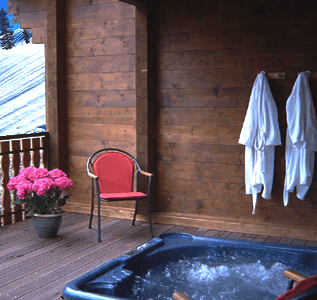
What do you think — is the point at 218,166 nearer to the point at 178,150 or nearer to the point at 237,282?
the point at 178,150

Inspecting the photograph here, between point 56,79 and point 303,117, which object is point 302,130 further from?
point 56,79

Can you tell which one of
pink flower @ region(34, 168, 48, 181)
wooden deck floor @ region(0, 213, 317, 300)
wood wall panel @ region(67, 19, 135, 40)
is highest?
wood wall panel @ region(67, 19, 135, 40)

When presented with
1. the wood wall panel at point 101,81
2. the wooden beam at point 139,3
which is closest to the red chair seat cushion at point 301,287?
the wooden beam at point 139,3

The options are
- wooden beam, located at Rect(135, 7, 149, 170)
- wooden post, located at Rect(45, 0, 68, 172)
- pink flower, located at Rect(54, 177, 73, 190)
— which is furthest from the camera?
wooden post, located at Rect(45, 0, 68, 172)

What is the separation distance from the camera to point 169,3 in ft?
15.4

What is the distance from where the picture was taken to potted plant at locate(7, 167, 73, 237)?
4.28 meters

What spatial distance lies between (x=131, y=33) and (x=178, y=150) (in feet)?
4.09

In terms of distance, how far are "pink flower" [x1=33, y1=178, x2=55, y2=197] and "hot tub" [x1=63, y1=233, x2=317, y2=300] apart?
1.06m

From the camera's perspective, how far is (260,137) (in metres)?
4.22

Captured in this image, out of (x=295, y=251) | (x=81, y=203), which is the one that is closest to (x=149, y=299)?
(x=295, y=251)

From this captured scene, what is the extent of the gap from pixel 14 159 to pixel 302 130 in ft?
8.88

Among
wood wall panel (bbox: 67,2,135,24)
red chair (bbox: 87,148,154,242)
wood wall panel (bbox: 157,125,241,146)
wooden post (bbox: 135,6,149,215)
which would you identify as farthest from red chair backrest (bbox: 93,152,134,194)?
wood wall panel (bbox: 67,2,135,24)

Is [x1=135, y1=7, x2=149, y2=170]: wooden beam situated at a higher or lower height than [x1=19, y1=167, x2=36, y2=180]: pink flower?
higher

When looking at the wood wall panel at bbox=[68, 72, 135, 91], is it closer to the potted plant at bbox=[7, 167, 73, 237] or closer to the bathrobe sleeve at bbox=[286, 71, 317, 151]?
the potted plant at bbox=[7, 167, 73, 237]
